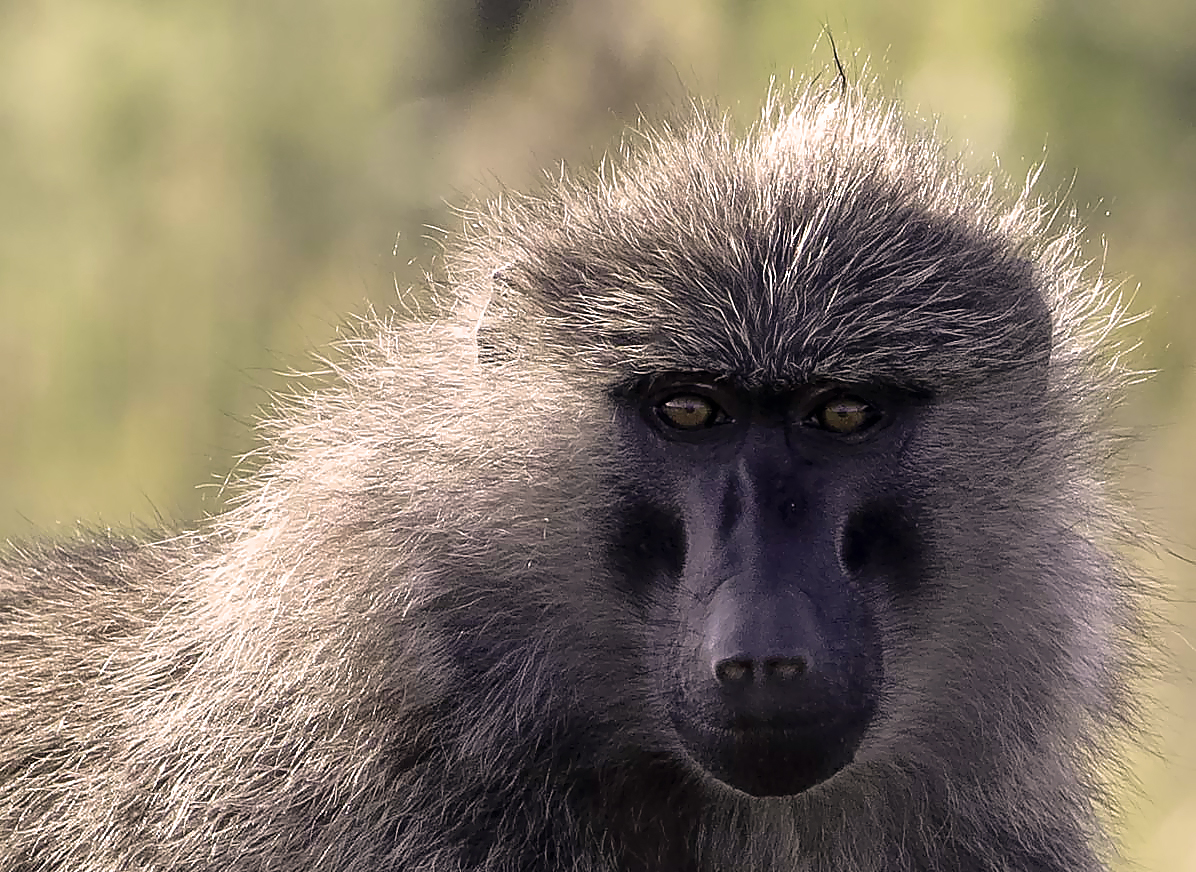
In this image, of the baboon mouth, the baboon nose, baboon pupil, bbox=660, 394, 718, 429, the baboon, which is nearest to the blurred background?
the baboon

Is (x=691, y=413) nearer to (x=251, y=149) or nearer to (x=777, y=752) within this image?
(x=777, y=752)

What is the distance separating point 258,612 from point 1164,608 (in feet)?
7.29

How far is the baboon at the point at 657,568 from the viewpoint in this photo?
3.71m

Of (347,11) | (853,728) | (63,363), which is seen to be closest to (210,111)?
(347,11)

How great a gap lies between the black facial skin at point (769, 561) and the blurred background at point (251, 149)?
7.37 metres

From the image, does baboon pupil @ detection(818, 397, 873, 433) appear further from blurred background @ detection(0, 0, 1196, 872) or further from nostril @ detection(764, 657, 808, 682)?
blurred background @ detection(0, 0, 1196, 872)

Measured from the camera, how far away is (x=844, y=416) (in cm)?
373

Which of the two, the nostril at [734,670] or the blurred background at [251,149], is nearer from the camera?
the nostril at [734,670]

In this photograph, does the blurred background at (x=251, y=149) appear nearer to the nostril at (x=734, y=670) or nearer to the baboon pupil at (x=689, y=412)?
the baboon pupil at (x=689, y=412)

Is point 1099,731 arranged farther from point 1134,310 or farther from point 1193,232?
point 1193,232

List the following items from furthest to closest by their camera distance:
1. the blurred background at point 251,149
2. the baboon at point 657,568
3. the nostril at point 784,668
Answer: the blurred background at point 251,149, the baboon at point 657,568, the nostril at point 784,668

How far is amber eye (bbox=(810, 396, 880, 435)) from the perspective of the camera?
372cm

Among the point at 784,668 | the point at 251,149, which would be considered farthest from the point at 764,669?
the point at 251,149

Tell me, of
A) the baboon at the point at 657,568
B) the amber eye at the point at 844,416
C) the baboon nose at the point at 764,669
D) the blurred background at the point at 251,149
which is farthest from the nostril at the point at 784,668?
the blurred background at the point at 251,149
